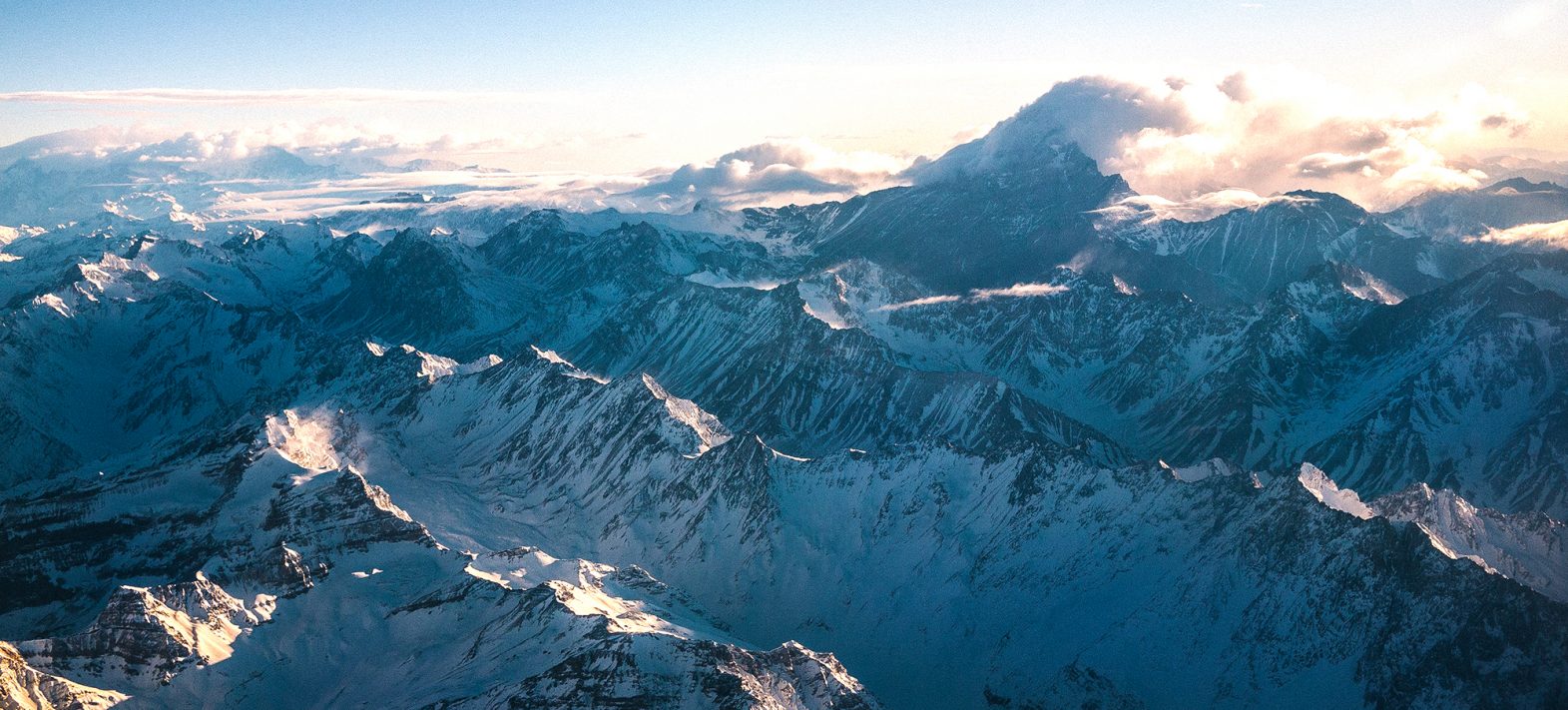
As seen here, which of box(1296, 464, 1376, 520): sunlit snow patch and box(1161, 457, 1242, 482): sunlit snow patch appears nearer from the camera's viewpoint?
box(1296, 464, 1376, 520): sunlit snow patch

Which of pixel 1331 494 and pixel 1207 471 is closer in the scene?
pixel 1331 494

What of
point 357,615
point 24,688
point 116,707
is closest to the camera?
point 24,688

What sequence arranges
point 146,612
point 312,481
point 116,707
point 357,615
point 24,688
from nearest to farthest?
point 24,688, point 116,707, point 146,612, point 357,615, point 312,481

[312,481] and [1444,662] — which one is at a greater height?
[312,481]

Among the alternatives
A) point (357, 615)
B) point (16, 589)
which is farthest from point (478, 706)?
point (16, 589)

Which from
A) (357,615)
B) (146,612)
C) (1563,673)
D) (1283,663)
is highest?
(146,612)

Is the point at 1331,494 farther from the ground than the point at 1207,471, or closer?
closer

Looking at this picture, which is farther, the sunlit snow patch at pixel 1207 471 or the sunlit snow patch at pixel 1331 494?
the sunlit snow patch at pixel 1207 471

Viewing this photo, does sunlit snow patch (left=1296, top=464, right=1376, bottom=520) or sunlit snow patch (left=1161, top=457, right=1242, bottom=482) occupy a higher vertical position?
sunlit snow patch (left=1161, top=457, right=1242, bottom=482)

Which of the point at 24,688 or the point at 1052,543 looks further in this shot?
the point at 1052,543

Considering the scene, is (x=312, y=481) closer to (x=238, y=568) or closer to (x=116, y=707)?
(x=238, y=568)

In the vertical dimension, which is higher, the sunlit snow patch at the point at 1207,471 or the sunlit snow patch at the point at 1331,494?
the sunlit snow patch at the point at 1207,471
